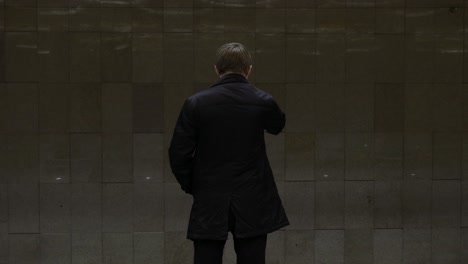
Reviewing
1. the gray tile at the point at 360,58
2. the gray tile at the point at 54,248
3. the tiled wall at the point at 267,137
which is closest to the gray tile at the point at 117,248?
the tiled wall at the point at 267,137

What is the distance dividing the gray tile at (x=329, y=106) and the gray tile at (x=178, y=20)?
1.38m

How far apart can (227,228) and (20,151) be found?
3.42 metres

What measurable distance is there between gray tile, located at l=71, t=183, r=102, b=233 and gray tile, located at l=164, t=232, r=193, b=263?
0.66 m

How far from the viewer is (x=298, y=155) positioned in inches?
291

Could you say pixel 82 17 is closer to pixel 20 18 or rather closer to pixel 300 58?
pixel 20 18

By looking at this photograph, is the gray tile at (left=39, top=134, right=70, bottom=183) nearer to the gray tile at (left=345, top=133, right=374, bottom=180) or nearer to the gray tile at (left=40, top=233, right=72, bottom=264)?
the gray tile at (left=40, top=233, right=72, bottom=264)

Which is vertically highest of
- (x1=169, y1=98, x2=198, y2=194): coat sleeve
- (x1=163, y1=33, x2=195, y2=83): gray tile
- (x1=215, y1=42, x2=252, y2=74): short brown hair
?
(x1=215, y1=42, x2=252, y2=74): short brown hair

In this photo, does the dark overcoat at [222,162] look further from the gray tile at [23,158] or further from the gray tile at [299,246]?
the gray tile at [23,158]

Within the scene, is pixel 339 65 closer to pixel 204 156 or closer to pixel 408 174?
pixel 408 174

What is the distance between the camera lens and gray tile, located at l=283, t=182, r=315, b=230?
7406 mm

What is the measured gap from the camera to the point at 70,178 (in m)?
7.27

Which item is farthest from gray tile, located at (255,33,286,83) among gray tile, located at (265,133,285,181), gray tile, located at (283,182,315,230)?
gray tile, located at (283,182,315,230)

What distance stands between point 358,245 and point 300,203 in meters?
0.71

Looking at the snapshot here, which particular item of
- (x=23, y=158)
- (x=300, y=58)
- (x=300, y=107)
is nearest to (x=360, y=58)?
(x=300, y=58)
